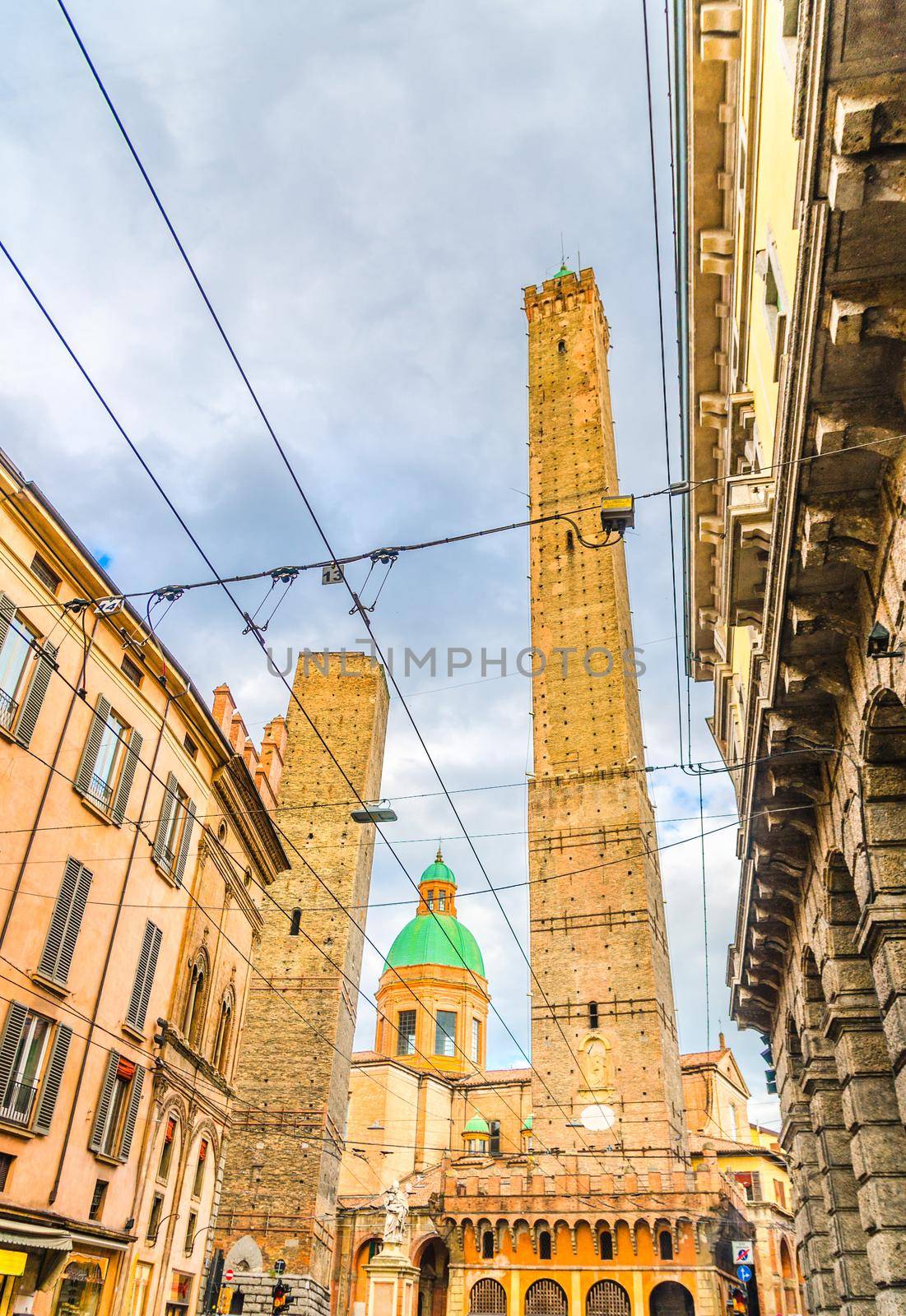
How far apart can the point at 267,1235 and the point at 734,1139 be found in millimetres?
29536

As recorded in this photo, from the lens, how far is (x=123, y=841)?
1405cm

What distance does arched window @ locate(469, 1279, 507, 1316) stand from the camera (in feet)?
→ 98.0

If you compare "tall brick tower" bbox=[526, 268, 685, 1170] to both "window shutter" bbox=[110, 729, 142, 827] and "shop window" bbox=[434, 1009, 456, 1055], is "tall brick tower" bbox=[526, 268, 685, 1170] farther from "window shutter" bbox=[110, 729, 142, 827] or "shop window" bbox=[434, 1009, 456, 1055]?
"window shutter" bbox=[110, 729, 142, 827]

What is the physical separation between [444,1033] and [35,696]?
43.2m

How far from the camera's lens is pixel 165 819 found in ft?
51.0

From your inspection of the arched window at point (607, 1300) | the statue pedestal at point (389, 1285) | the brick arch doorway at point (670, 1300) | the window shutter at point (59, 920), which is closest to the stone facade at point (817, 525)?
the window shutter at point (59, 920)

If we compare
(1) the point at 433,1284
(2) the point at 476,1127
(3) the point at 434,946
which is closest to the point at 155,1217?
(1) the point at 433,1284

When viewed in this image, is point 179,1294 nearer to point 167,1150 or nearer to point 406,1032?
point 167,1150

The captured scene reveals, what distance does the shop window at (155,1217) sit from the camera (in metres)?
14.4

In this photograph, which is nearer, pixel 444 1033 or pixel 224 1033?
pixel 224 1033

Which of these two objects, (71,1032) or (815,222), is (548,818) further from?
(815,222)

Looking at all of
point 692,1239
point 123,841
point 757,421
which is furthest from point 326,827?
point 757,421

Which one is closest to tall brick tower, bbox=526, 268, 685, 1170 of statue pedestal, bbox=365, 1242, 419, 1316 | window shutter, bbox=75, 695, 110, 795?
statue pedestal, bbox=365, 1242, 419, 1316

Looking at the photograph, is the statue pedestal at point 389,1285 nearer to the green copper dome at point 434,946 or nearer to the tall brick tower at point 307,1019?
the tall brick tower at point 307,1019
